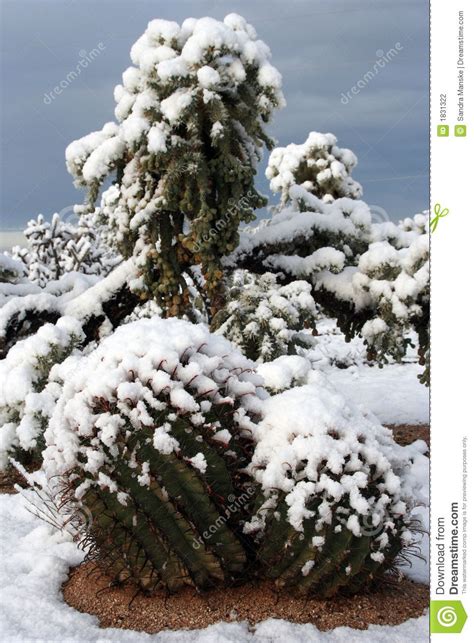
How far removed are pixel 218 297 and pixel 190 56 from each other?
2380 mm

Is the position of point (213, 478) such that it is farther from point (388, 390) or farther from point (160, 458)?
point (388, 390)

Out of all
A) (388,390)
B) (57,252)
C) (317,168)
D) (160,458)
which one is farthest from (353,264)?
(57,252)

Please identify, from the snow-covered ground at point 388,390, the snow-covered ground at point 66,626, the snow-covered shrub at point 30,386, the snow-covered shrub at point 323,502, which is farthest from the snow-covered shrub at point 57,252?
the snow-covered shrub at point 323,502

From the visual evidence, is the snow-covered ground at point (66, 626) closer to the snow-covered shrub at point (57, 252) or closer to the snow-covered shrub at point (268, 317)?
the snow-covered shrub at point (268, 317)

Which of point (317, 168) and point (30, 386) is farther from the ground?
point (317, 168)

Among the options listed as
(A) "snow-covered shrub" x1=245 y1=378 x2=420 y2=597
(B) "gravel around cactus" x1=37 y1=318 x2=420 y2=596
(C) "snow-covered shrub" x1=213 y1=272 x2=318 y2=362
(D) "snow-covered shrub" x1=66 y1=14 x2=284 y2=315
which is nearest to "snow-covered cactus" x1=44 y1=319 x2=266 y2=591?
(B) "gravel around cactus" x1=37 y1=318 x2=420 y2=596

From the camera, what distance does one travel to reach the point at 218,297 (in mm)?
6797

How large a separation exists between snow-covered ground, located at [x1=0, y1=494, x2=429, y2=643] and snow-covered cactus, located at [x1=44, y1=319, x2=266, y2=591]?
27 centimetres

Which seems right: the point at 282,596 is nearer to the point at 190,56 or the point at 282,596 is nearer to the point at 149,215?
the point at 149,215

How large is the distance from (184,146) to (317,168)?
32.1 ft

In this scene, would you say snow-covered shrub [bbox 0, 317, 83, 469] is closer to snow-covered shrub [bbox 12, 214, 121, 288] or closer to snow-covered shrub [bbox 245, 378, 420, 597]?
snow-covered shrub [bbox 245, 378, 420, 597]

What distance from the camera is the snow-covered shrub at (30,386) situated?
5.31m

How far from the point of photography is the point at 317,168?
1509cm
